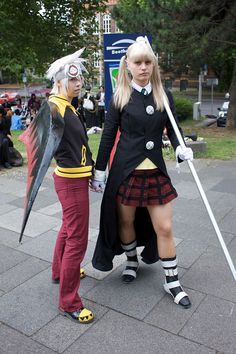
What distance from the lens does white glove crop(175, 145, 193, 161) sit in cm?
286

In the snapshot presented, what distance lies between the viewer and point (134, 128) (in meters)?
2.82

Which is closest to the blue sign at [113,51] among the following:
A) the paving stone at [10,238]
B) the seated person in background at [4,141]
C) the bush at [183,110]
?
the paving stone at [10,238]

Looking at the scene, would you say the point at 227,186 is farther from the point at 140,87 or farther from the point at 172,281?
the point at 140,87

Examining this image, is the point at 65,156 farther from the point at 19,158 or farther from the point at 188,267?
the point at 19,158

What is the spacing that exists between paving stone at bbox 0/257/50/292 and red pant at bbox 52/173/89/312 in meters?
0.67

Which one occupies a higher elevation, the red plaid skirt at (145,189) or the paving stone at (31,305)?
the red plaid skirt at (145,189)

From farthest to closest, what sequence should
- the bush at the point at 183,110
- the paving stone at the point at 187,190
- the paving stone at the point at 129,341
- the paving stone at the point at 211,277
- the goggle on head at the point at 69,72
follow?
1. the bush at the point at 183,110
2. the paving stone at the point at 187,190
3. the paving stone at the point at 211,277
4. the goggle on head at the point at 69,72
5. the paving stone at the point at 129,341

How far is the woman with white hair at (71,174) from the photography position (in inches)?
105

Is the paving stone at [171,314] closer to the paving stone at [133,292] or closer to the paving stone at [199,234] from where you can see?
the paving stone at [133,292]

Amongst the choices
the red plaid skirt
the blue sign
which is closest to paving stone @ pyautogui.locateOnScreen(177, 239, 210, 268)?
the red plaid skirt

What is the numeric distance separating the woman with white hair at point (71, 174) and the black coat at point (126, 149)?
0.21 m

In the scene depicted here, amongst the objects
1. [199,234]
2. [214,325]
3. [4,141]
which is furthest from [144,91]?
[4,141]

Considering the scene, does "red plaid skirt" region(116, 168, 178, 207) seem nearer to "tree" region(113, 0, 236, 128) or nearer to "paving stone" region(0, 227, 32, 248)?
"paving stone" region(0, 227, 32, 248)

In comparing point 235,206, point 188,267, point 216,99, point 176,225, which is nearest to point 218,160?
point 235,206
